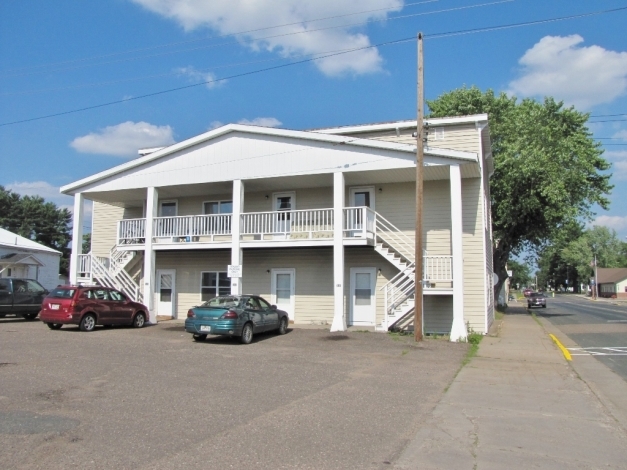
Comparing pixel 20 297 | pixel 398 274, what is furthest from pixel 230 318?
pixel 20 297

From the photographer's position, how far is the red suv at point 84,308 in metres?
16.7

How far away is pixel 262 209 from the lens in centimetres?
2211

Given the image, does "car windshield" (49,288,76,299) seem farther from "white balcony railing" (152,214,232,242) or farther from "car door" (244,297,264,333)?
"car door" (244,297,264,333)

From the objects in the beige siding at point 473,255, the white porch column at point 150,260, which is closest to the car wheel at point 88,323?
the white porch column at point 150,260

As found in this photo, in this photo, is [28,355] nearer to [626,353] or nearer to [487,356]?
[487,356]

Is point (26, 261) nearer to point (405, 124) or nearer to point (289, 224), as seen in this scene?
point (289, 224)

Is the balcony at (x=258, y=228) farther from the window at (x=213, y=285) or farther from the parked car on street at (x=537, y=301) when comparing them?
the parked car on street at (x=537, y=301)

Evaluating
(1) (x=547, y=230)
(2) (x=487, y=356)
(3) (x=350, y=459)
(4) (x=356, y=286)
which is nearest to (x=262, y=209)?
(4) (x=356, y=286)

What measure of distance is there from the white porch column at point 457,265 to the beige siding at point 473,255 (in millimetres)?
2212

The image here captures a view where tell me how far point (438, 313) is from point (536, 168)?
→ 1326 cm

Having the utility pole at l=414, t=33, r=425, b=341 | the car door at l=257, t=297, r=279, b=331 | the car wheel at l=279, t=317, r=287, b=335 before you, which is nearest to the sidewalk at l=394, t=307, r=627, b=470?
the utility pole at l=414, t=33, r=425, b=341

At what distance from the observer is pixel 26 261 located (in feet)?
102

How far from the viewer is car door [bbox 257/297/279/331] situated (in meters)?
16.2

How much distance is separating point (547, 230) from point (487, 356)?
21245 mm
